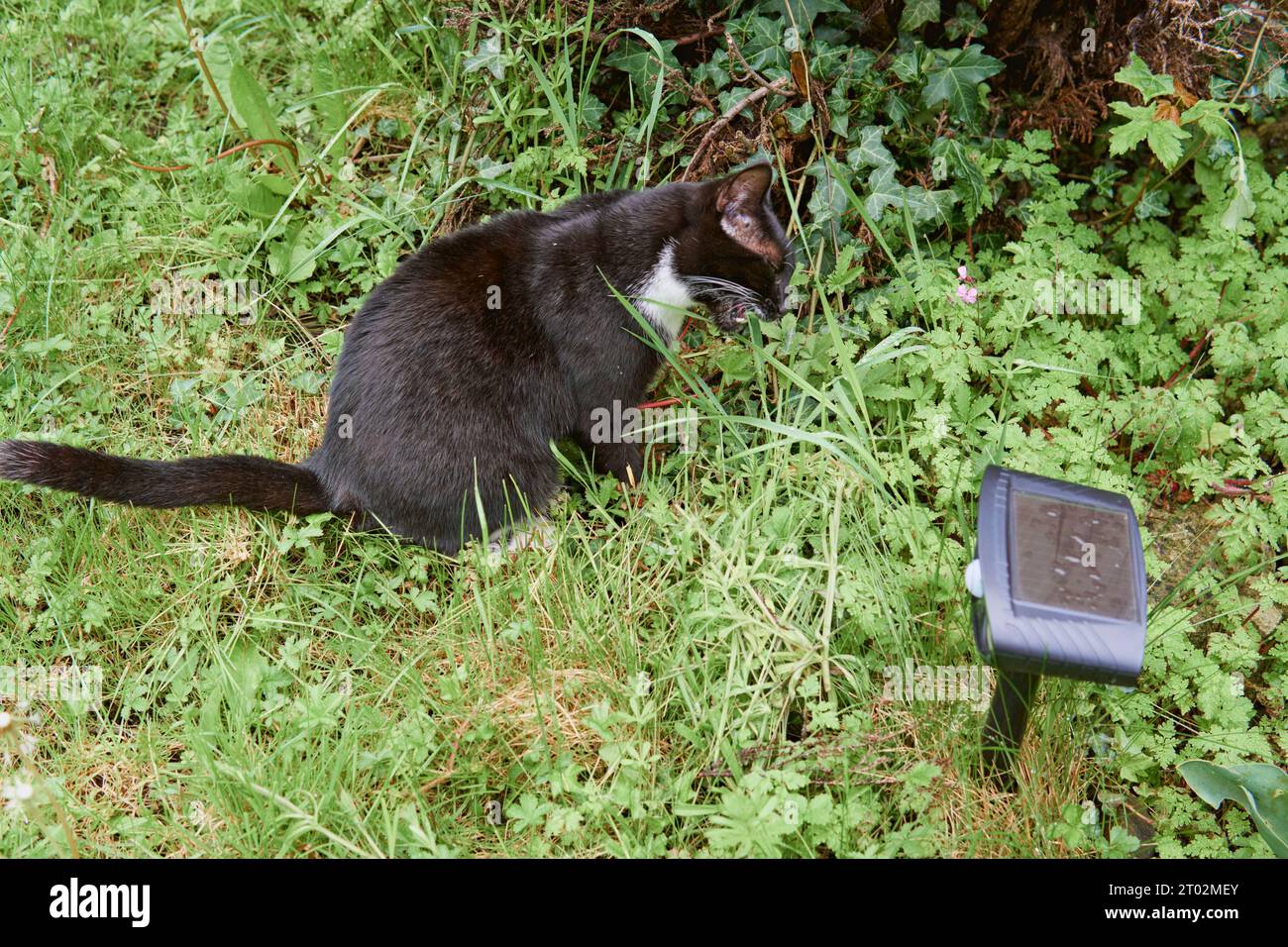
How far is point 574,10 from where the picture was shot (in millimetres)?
3619

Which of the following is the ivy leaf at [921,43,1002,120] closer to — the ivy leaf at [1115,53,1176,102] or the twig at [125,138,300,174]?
→ the ivy leaf at [1115,53,1176,102]

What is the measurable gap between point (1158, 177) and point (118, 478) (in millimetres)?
3490

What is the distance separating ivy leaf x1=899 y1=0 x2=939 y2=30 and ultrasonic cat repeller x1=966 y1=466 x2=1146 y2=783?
191cm

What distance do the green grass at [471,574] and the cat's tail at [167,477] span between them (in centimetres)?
12

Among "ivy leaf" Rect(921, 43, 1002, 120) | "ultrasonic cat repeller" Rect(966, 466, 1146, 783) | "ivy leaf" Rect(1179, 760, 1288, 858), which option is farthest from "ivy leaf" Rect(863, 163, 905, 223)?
"ivy leaf" Rect(1179, 760, 1288, 858)

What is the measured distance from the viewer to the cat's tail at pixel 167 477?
2748 mm

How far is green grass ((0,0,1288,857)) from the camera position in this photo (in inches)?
96.0

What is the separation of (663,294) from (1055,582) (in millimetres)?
1571

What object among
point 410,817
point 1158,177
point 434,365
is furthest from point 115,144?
point 1158,177

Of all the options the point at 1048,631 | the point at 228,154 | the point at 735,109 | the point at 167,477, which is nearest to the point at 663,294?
the point at 735,109

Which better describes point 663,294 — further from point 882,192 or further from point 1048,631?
point 1048,631

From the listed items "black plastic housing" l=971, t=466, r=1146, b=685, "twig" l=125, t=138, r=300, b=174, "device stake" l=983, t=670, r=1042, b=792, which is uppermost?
"twig" l=125, t=138, r=300, b=174

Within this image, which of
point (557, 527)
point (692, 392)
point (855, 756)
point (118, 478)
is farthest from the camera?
point (692, 392)
